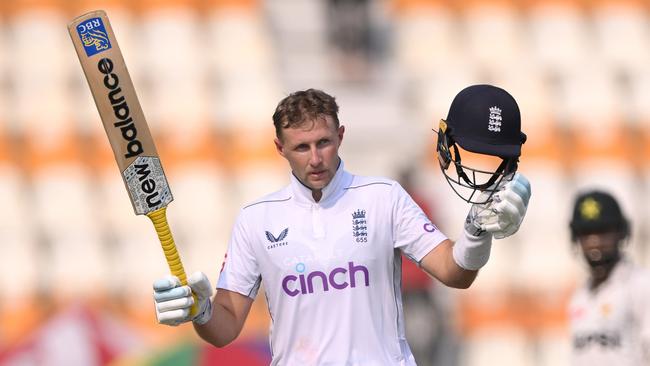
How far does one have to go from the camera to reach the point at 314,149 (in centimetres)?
382

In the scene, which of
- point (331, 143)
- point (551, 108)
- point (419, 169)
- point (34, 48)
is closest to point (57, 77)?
point (34, 48)

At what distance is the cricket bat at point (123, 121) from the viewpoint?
3.88 meters

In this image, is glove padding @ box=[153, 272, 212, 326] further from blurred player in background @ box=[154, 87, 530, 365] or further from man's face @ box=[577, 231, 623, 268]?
man's face @ box=[577, 231, 623, 268]

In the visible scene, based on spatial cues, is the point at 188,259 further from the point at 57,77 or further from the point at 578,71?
the point at 578,71

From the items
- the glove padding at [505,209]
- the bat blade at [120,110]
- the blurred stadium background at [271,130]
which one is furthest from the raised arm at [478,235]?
the blurred stadium background at [271,130]

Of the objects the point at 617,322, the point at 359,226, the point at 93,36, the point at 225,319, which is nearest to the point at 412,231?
the point at 359,226

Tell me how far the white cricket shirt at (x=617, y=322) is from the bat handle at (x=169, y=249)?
2.38m

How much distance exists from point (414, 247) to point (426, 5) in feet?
28.1

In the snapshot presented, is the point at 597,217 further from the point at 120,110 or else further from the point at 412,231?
the point at 120,110

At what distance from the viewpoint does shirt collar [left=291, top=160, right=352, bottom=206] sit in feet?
12.9

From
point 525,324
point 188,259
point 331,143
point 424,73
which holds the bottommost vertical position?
point 525,324

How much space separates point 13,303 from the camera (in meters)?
9.64

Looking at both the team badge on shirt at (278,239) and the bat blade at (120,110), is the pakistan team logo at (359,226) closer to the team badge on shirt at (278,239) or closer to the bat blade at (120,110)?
the team badge on shirt at (278,239)

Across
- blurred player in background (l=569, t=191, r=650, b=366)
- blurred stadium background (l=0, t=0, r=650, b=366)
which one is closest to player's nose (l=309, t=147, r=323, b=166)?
blurred player in background (l=569, t=191, r=650, b=366)
